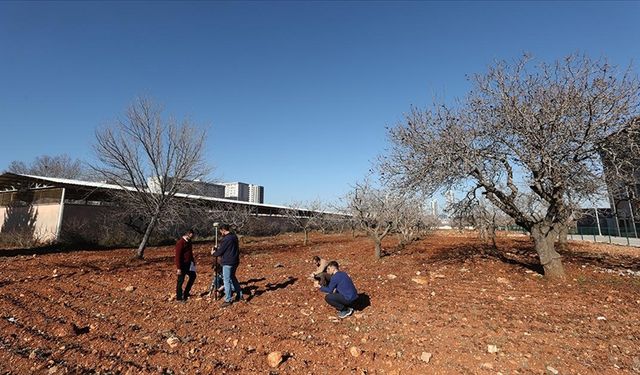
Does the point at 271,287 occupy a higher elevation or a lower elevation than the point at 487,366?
higher

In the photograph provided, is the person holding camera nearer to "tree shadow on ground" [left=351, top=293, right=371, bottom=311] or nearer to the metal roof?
"tree shadow on ground" [left=351, top=293, right=371, bottom=311]

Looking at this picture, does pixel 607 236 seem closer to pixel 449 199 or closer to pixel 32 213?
pixel 449 199

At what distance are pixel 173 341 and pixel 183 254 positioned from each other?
308cm

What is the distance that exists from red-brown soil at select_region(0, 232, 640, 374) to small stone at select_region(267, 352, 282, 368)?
0.09m

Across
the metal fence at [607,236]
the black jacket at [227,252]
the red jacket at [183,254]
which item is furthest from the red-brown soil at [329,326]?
the metal fence at [607,236]

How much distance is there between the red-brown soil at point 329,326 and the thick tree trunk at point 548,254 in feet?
1.14

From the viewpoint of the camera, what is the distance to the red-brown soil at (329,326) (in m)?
4.66

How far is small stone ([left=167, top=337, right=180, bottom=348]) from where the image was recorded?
209 inches

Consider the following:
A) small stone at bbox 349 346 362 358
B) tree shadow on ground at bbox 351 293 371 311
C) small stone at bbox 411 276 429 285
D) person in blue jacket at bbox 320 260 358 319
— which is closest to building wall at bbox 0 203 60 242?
tree shadow on ground at bbox 351 293 371 311

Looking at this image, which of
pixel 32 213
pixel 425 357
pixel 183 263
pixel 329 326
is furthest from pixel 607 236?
pixel 32 213

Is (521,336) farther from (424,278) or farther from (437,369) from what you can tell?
(424,278)

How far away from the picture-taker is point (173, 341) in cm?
541

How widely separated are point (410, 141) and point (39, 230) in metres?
24.4

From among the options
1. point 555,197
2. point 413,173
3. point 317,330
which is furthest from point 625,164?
point 317,330
